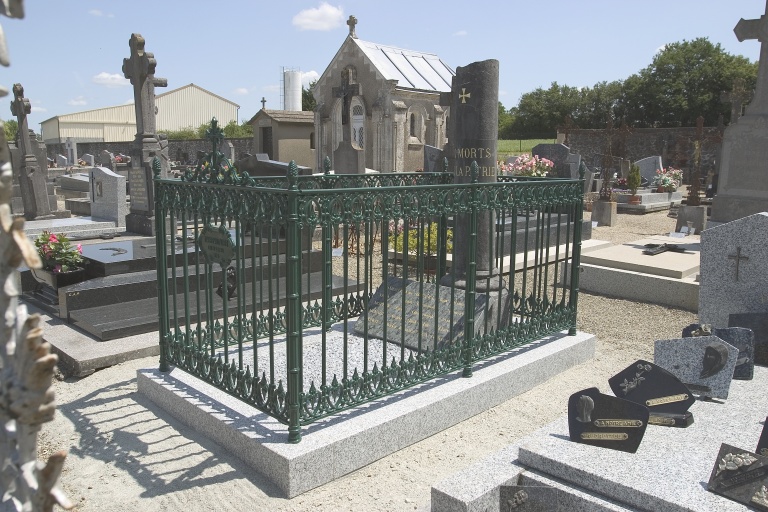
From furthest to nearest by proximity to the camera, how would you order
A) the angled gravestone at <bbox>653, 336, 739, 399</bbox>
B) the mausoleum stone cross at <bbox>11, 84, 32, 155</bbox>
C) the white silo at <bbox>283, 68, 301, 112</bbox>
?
the white silo at <bbox>283, 68, 301, 112</bbox>, the mausoleum stone cross at <bbox>11, 84, 32, 155</bbox>, the angled gravestone at <bbox>653, 336, 739, 399</bbox>

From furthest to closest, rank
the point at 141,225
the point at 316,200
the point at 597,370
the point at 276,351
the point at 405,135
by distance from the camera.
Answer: the point at 405,135 < the point at 141,225 < the point at 597,370 < the point at 276,351 < the point at 316,200

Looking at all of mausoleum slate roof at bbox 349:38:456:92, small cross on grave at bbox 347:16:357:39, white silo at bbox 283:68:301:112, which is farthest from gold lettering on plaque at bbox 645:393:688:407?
white silo at bbox 283:68:301:112

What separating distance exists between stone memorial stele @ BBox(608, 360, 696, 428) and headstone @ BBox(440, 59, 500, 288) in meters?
2.74

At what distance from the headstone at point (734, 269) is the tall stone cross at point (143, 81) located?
9.74 m

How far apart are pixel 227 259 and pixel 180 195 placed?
708mm

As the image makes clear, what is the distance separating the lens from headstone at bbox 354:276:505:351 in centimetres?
524

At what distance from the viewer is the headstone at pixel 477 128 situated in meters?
6.50

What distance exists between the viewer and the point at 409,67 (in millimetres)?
32500

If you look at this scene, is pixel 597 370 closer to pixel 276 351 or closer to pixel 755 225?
pixel 755 225

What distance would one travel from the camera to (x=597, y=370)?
5.80 meters

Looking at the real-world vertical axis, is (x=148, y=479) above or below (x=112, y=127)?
below

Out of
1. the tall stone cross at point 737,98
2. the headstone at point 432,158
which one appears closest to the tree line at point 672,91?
the tall stone cross at point 737,98

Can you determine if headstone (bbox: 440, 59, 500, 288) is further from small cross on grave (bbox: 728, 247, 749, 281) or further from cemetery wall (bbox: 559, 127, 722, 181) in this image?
cemetery wall (bbox: 559, 127, 722, 181)

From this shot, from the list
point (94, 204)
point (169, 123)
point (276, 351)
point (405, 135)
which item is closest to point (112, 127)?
point (169, 123)
